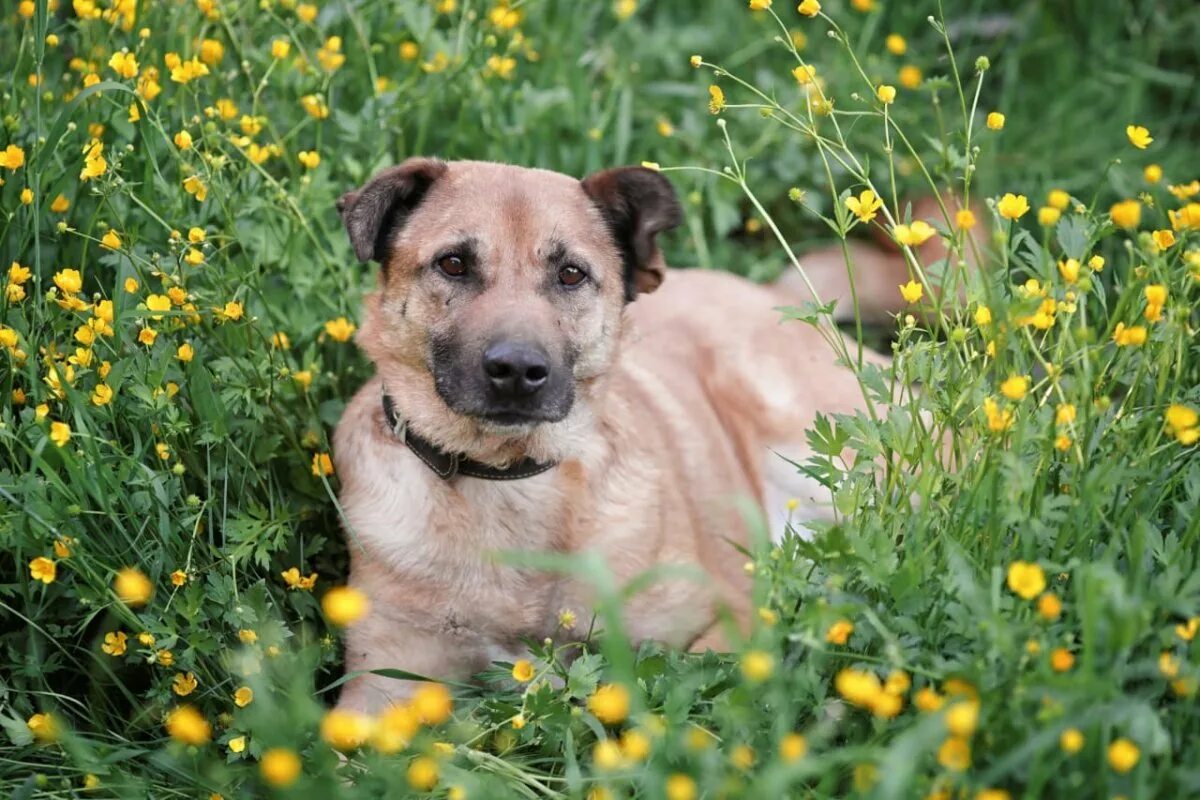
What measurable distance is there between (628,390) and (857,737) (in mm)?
1781

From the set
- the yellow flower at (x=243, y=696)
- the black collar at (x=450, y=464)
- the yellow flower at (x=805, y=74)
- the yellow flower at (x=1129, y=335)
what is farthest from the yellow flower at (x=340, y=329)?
the yellow flower at (x=1129, y=335)

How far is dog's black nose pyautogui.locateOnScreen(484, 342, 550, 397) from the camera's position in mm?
3104

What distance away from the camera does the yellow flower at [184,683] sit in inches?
116

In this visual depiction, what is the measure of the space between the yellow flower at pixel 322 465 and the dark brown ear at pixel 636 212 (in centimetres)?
101

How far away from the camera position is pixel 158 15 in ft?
13.5

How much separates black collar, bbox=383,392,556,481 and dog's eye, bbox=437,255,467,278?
41cm

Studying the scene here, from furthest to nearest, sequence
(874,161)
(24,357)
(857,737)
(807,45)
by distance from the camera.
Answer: (807,45)
(874,161)
(24,357)
(857,737)

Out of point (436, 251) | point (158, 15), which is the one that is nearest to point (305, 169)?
point (158, 15)

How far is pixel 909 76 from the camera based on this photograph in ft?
17.7

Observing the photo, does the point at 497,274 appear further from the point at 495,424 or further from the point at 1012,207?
the point at 1012,207

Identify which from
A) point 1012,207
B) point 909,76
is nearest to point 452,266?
point 1012,207

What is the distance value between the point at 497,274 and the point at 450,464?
21.7 inches

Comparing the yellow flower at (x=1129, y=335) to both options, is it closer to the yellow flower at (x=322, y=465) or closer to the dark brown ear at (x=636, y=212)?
the dark brown ear at (x=636, y=212)

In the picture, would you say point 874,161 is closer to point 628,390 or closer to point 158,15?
point 628,390
